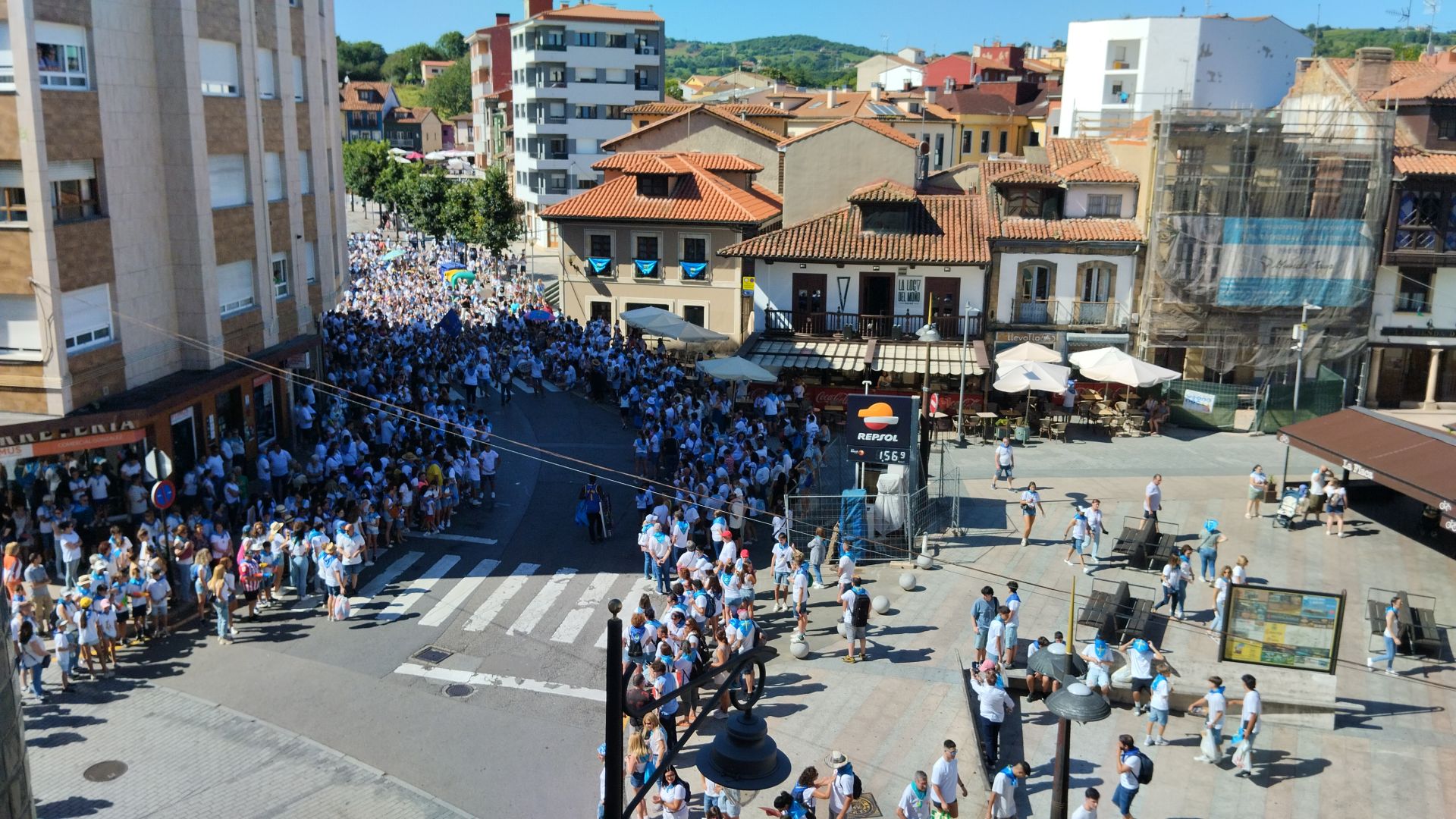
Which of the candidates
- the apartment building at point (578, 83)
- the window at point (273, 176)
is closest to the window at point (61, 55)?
the window at point (273, 176)

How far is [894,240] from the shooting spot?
37.9 m

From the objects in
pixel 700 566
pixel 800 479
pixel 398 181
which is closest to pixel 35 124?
pixel 700 566

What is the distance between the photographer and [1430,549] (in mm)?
25156

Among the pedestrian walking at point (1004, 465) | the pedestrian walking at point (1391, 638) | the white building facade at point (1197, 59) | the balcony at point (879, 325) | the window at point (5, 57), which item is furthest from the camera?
the white building facade at point (1197, 59)

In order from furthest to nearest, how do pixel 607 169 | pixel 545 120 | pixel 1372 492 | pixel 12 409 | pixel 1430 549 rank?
A: 1. pixel 545 120
2. pixel 607 169
3. pixel 1372 492
4. pixel 1430 549
5. pixel 12 409

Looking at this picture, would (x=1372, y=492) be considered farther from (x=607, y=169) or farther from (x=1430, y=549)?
(x=607, y=169)

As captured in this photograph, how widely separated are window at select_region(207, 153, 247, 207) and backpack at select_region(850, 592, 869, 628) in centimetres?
1673

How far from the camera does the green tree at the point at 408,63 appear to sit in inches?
7372

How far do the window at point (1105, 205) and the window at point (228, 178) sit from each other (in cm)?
2508

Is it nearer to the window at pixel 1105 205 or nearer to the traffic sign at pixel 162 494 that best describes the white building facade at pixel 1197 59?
the window at pixel 1105 205

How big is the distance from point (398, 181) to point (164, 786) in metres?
73.2

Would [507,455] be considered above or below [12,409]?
below

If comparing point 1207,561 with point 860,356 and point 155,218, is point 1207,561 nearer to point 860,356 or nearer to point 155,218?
point 860,356

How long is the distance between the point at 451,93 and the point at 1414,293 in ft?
438
